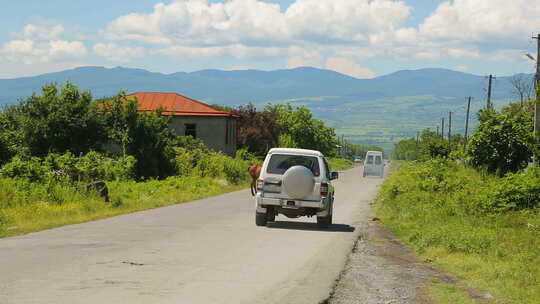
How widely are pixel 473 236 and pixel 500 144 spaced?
1099 inches

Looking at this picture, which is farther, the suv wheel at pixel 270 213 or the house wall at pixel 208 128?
the house wall at pixel 208 128

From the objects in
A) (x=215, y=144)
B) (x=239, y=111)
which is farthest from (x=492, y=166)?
(x=239, y=111)

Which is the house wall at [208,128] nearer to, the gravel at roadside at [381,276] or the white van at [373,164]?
the white van at [373,164]

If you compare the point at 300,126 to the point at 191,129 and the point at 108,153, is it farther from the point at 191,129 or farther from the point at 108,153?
the point at 108,153

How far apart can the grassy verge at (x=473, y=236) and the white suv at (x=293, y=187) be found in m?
2.26

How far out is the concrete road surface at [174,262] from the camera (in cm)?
926

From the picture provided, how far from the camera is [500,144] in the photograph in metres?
42.7

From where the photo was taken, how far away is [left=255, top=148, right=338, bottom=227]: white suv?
19359mm

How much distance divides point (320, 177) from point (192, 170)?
3124 centimetres

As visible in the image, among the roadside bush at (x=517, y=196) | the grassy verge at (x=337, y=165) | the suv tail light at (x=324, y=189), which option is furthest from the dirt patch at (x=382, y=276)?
the grassy verge at (x=337, y=165)

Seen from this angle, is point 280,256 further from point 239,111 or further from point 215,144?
point 239,111

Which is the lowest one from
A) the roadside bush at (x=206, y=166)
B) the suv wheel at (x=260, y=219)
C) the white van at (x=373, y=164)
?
the white van at (x=373, y=164)

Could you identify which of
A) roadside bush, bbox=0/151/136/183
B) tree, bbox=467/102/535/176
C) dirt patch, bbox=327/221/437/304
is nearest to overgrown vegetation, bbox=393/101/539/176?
tree, bbox=467/102/535/176

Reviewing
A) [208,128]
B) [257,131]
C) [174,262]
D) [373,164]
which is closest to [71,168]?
[174,262]
